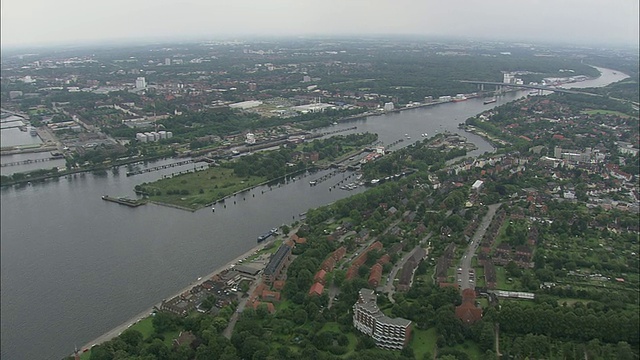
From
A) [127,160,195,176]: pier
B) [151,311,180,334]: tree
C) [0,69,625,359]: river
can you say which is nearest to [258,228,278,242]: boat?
[0,69,625,359]: river

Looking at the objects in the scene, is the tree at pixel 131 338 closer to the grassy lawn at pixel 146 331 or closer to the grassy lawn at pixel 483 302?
the grassy lawn at pixel 146 331

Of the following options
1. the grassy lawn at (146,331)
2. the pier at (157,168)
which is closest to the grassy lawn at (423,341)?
the grassy lawn at (146,331)

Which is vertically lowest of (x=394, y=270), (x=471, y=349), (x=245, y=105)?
(x=471, y=349)

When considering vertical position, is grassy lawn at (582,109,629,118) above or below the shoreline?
above

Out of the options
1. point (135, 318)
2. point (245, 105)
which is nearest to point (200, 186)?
point (135, 318)

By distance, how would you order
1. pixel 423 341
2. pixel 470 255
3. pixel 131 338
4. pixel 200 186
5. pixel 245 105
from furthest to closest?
pixel 245 105
pixel 200 186
pixel 470 255
pixel 423 341
pixel 131 338

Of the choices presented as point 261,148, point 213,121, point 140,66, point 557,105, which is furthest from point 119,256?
point 140,66

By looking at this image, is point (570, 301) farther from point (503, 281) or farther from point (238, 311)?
point (238, 311)

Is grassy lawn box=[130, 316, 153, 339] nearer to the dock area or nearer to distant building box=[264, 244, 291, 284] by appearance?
distant building box=[264, 244, 291, 284]
